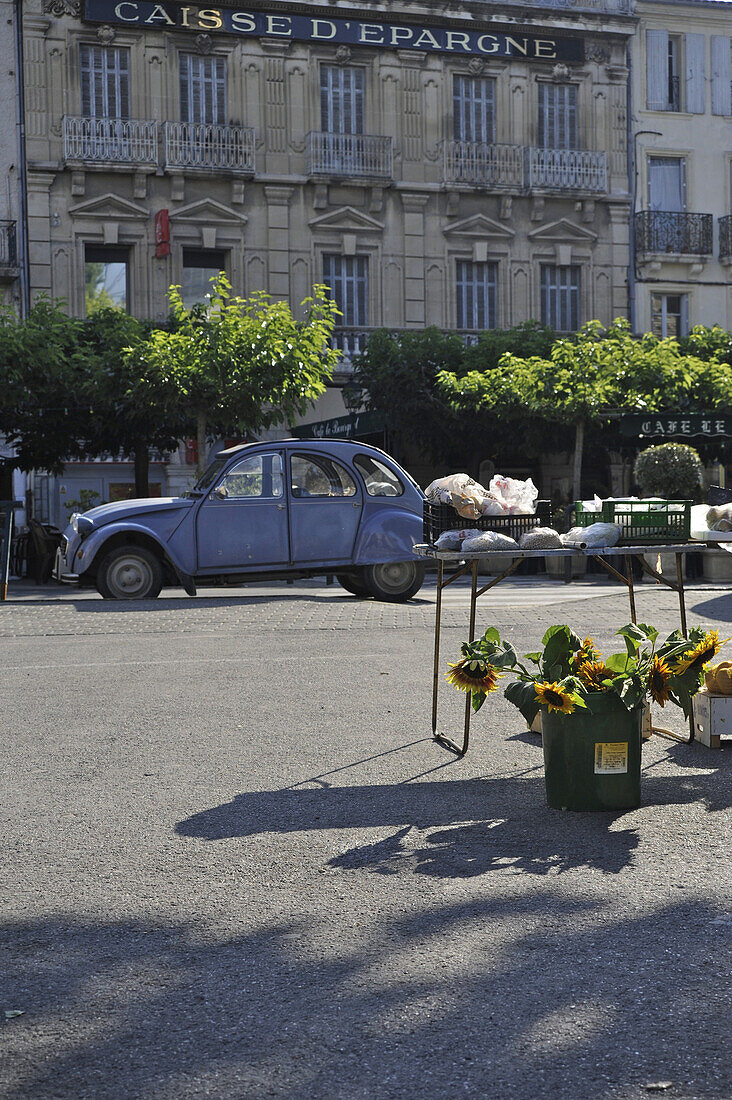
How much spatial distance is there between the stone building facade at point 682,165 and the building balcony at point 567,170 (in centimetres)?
128

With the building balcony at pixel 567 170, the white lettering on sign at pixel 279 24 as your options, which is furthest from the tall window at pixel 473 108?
the white lettering on sign at pixel 279 24

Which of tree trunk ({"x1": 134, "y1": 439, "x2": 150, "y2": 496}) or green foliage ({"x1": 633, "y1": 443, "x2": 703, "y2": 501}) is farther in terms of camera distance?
tree trunk ({"x1": 134, "y1": 439, "x2": 150, "y2": 496})

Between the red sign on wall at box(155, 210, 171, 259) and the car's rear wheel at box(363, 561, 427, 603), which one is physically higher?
the red sign on wall at box(155, 210, 171, 259)

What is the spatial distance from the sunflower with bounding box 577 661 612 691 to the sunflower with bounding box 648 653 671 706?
0.19m

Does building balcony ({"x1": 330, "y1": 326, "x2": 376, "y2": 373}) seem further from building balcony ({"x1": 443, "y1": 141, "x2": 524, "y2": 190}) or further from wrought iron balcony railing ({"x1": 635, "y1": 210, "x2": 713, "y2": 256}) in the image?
wrought iron balcony railing ({"x1": 635, "y1": 210, "x2": 713, "y2": 256})

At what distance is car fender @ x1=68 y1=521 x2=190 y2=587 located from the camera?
52.7ft

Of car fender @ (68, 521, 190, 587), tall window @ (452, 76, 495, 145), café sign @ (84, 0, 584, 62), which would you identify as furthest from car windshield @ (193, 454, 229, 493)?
tall window @ (452, 76, 495, 145)

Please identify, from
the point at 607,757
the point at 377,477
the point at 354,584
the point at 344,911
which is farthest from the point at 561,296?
the point at 344,911

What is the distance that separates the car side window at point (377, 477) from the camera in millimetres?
16672

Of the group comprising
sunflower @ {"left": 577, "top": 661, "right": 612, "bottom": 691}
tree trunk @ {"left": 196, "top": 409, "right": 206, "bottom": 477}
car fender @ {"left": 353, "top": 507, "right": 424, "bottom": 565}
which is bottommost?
sunflower @ {"left": 577, "top": 661, "right": 612, "bottom": 691}

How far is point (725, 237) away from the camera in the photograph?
35.8 metres

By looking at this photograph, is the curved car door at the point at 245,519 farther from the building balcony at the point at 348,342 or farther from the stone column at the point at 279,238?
the stone column at the point at 279,238

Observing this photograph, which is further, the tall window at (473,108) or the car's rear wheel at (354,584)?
the tall window at (473,108)

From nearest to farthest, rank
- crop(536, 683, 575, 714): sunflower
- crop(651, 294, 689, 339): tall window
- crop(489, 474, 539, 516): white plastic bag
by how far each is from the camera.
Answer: crop(536, 683, 575, 714): sunflower
crop(489, 474, 539, 516): white plastic bag
crop(651, 294, 689, 339): tall window
